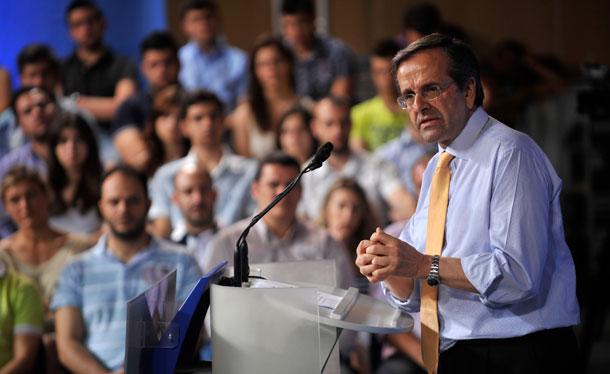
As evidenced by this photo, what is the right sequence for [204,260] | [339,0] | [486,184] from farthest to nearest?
[339,0] → [204,260] → [486,184]

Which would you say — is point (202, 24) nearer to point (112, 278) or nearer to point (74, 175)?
point (74, 175)

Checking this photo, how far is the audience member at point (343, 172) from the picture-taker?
397cm

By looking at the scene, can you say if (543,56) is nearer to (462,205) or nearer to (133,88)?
(133,88)

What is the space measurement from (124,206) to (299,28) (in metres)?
1.92

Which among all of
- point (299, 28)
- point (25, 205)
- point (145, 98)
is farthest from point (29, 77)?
point (299, 28)

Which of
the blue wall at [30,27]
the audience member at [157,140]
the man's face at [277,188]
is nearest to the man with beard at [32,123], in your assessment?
the audience member at [157,140]

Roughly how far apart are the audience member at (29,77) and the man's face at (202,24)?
841 millimetres

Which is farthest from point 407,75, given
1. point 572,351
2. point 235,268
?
point 572,351

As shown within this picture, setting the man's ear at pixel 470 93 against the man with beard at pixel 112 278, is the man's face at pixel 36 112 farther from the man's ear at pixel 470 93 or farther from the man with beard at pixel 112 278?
the man's ear at pixel 470 93

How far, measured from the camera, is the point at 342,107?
3.98 m

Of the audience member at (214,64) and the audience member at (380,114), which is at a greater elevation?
the audience member at (214,64)

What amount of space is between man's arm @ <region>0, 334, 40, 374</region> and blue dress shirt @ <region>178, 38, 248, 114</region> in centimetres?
213

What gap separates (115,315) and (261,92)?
175cm

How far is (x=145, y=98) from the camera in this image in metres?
4.45
